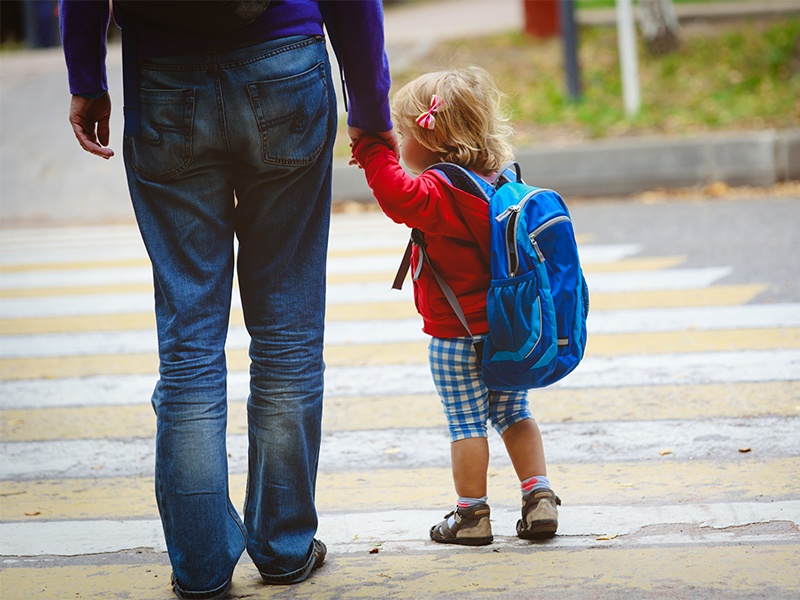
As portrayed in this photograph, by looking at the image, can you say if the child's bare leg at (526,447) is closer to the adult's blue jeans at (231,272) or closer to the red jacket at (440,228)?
the red jacket at (440,228)

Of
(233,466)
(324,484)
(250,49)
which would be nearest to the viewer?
(250,49)

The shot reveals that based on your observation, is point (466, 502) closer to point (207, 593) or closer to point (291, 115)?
point (207, 593)

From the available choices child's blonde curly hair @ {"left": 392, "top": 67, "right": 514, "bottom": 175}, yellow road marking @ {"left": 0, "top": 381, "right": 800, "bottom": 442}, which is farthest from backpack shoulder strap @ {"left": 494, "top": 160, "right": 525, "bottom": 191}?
yellow road marking @ {"left": 0, "top": 381, "right": 800, "bottom": 442}

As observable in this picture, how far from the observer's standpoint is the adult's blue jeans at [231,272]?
2.58 m

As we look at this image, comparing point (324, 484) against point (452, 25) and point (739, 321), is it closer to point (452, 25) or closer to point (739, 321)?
point (739, 321)

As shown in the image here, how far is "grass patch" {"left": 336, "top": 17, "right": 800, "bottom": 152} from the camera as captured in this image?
11086 mm

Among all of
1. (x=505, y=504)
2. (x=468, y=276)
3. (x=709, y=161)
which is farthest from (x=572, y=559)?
(x=709, y=161)

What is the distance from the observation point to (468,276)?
9.95 ft

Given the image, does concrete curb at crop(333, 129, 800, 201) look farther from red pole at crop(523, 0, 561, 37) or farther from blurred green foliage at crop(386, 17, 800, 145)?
red pole at crop(523, 0, 561, 37)

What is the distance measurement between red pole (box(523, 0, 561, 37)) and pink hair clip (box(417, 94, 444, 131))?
42.9ft

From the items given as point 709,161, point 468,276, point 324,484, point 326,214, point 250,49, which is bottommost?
point 709,161

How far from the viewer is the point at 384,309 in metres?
6.26

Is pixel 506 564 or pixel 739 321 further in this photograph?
pixel 739 321

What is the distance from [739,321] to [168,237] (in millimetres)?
3550
